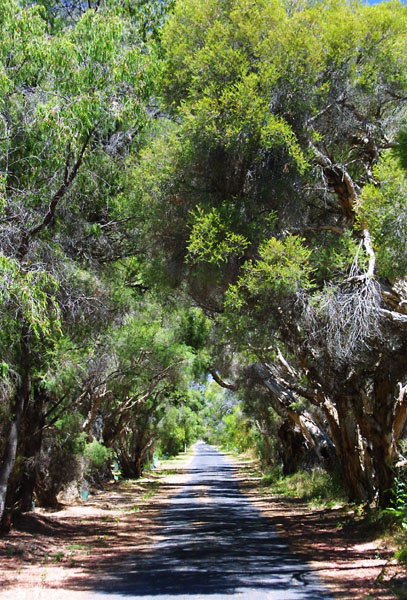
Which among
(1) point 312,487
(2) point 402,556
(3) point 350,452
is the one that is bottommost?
(1) point 312,487

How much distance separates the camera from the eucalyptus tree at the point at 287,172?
9.13 meters

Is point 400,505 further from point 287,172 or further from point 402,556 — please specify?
point 287,172

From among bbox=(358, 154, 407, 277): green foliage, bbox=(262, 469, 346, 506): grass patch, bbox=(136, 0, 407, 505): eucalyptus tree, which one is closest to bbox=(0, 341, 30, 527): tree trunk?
bbox=(136, 0, 407, 505): eucalyptus tree

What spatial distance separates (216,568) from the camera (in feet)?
28.3

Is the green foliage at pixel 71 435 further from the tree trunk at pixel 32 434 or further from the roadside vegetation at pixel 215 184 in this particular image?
the roadside vegetation at pixel 215 184

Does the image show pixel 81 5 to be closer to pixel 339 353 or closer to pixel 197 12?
pixel 197 12

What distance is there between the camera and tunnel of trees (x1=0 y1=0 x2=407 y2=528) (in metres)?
7.73

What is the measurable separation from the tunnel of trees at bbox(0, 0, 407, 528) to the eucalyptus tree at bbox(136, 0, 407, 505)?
36mm

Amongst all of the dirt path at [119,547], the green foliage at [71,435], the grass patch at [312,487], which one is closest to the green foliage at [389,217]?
the dirt path at [119,547]

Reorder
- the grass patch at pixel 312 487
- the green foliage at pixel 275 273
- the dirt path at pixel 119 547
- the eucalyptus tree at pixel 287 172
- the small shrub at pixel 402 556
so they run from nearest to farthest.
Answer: the dirt path at pixel 119 547 < the small shrub at pixel 402 556 < the green foliage at pixel 275 273 < the eucalyptus tree at pixel 287 172 < the grass patch at pixel 312 487

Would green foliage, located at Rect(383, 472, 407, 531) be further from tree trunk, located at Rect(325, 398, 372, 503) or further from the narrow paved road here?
tree trunk, located at Rect(325, 398, 372, 503)

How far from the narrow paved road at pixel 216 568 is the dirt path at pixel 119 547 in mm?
340

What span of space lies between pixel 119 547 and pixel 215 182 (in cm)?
745

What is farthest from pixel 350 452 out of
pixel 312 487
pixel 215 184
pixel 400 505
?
pixel 215 184
